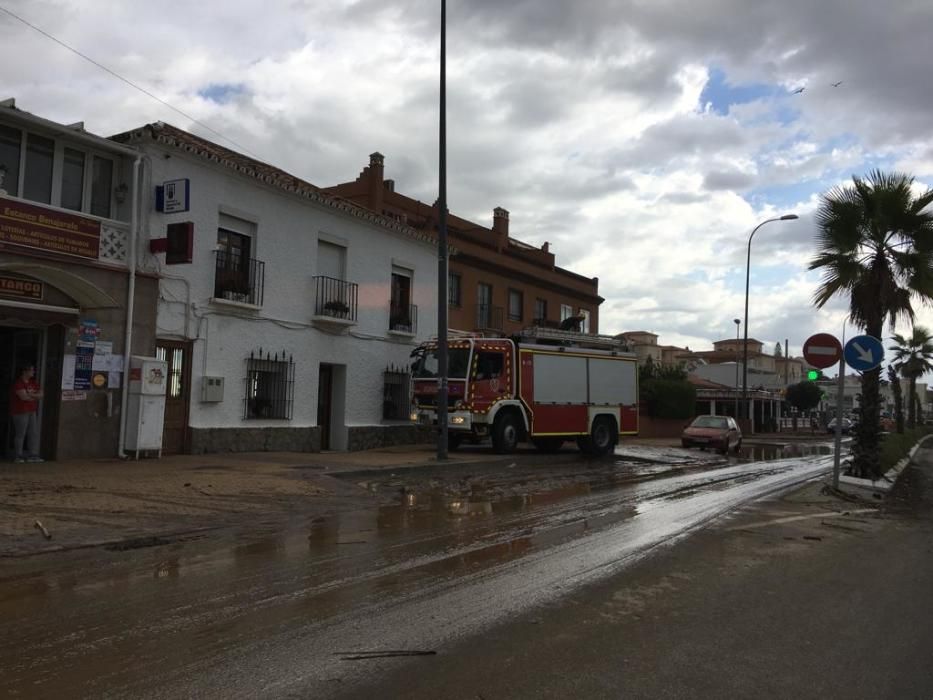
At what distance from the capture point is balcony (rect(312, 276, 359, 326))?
18.5 meters

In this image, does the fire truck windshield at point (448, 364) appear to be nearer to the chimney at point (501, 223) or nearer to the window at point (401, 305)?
the window at point (401, 305)

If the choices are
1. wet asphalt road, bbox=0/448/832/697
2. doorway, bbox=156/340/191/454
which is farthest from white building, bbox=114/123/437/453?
wet asphalt road, bbox=0/448/832/697

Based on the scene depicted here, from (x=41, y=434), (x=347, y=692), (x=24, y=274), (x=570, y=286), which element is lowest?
(x=347, y=692)

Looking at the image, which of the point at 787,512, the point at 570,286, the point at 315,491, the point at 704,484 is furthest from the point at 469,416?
the point at 570,286

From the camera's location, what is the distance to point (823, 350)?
524 inches

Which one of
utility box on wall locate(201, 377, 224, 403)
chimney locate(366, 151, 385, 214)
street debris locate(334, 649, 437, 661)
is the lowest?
street debris locate(334, 649, 437, 661)

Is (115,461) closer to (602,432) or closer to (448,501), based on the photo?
(448,501)

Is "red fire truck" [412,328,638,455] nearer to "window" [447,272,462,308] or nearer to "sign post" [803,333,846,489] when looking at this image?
"sign post" [803,333,846,489]

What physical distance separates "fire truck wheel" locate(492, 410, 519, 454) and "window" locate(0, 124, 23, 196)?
1113cm

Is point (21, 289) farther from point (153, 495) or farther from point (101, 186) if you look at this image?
point (153, 495)

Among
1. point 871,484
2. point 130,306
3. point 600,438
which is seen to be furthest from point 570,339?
point 130,306

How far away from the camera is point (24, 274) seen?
1238cm

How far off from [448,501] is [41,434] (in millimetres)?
7169

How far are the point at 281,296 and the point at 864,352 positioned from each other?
1201 centimetres
